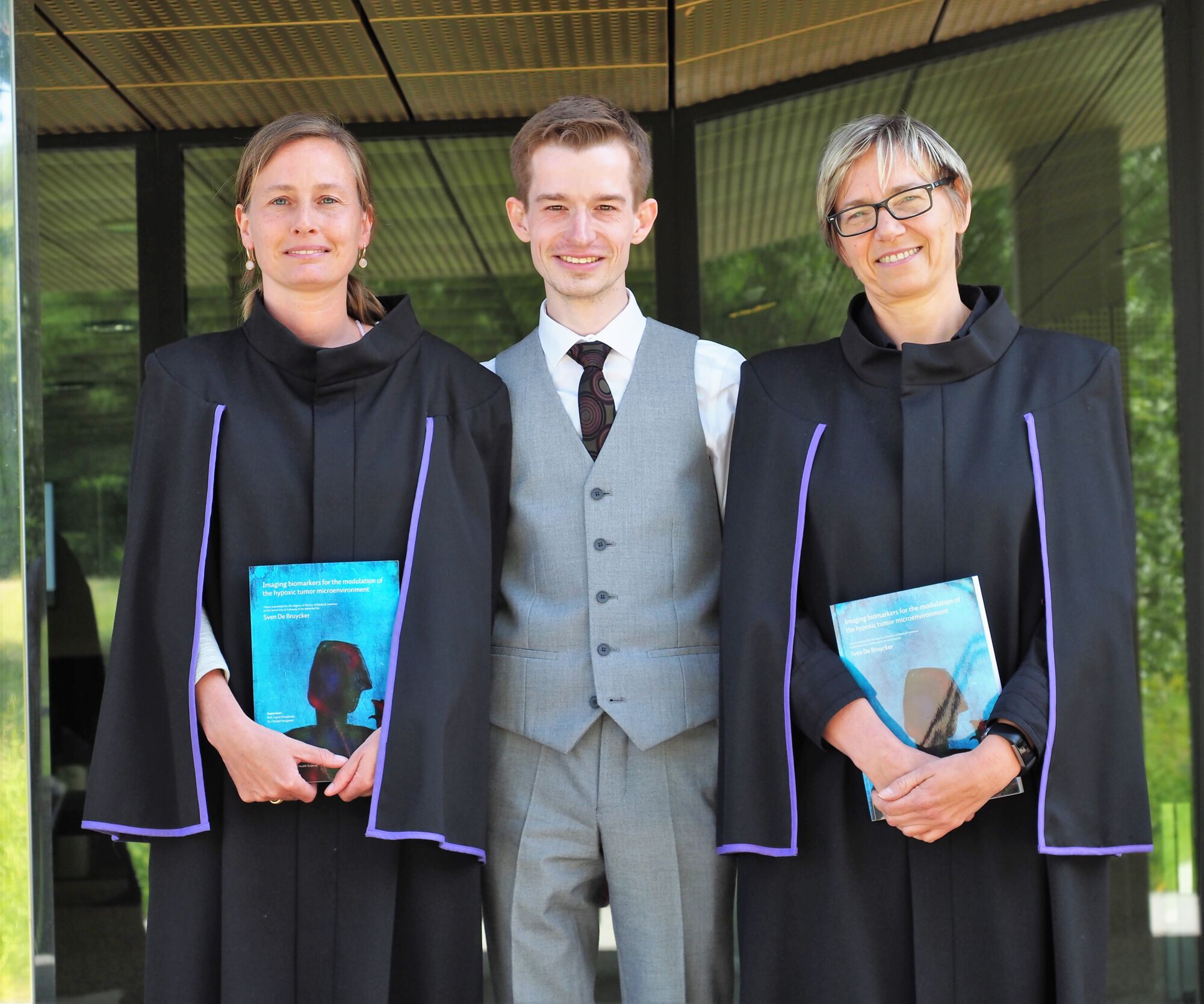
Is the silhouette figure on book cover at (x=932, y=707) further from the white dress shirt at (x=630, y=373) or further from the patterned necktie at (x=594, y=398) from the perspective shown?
the patterned necktie at (x=594, y=398)

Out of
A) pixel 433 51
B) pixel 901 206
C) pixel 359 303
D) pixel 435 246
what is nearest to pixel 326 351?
pixel 359 303

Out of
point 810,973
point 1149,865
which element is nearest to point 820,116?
point 1149,865

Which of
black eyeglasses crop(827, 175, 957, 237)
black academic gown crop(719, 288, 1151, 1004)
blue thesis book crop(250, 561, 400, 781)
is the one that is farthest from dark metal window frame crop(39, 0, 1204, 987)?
blue thesis book crop(250, 561, 400, 781)

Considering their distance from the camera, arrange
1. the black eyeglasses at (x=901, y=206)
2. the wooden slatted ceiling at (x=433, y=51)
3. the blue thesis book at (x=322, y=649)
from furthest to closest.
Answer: the wooden slatted ceiling at (x=433, y=51)
the black eyeglasses at (x=901, y=206)
the blue thesis book at (x=322, y=649)

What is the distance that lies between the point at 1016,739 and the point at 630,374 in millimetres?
1015

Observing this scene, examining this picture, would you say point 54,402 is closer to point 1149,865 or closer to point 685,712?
point 685,712

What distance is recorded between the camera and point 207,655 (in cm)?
266

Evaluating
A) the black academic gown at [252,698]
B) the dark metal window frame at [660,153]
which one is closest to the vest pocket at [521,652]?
the black academic gown at [252,698]

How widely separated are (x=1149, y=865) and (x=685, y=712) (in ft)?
8.26

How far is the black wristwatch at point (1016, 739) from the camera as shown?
248cm

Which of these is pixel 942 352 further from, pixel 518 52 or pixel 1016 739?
pixel 518 52

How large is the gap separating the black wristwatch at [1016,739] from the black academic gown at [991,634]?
0.03m

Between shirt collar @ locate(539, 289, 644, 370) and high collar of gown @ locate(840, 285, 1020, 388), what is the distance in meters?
0.43

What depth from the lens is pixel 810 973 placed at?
106 inches
